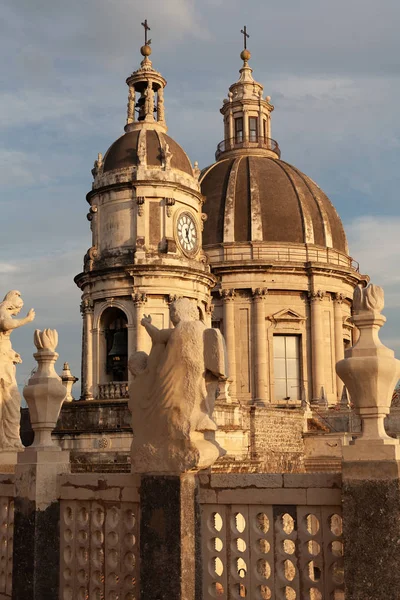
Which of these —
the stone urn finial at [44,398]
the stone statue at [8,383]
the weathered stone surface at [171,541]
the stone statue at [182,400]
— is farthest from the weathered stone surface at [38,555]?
the stone statue at [8,383]

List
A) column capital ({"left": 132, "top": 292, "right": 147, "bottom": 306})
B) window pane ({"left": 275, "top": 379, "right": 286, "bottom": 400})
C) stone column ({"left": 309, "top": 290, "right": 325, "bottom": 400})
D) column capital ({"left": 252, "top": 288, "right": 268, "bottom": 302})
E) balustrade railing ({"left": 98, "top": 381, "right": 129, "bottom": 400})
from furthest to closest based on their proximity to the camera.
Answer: window pane ({"left": 275, "top": 379, "right": 286, "bottom": 400}), stone column ({"left": 309, "top": 290, "right": 325, "bottom": 400}), column capital ({"left": 252, "top": 288, "right": 268, "bottom": 302}), column capital ({"left": 132, "top": 292, "right": 147, "bottom": 306}), balustrade railing ({"left": 98, "top": 381, "right": 129, "bottom": 400})

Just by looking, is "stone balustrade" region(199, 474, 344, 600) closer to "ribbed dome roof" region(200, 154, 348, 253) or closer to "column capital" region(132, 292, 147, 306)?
"column capital" region(132, 292, 147, 306)

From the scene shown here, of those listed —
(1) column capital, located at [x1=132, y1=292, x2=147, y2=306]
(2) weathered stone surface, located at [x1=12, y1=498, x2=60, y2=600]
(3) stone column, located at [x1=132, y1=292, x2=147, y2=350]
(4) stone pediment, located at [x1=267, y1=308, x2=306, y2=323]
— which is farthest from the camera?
(4) stone pediment, located at [x1=267, y1=308, x2=306, y2=323]

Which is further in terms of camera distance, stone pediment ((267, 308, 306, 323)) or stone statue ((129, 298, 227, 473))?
stone pediment ((267, 308, 306, 323))

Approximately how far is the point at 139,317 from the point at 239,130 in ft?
74.2

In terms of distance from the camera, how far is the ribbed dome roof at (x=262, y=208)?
45.4 meters

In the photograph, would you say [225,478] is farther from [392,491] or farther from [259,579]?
[392,491]

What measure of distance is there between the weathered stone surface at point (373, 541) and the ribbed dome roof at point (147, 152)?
87.0ft

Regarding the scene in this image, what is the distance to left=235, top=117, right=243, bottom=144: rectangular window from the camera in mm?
50688

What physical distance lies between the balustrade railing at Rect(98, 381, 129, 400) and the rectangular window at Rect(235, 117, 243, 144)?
23.1m

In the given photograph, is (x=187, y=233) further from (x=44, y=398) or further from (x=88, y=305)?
(x=44, y=398)

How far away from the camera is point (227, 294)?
43781mm

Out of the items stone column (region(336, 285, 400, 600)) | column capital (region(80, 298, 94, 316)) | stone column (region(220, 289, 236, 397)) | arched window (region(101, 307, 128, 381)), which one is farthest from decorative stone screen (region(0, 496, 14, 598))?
stone column (region(220, 289, 236, 397))

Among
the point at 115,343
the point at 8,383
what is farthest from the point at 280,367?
the point at 8,383
